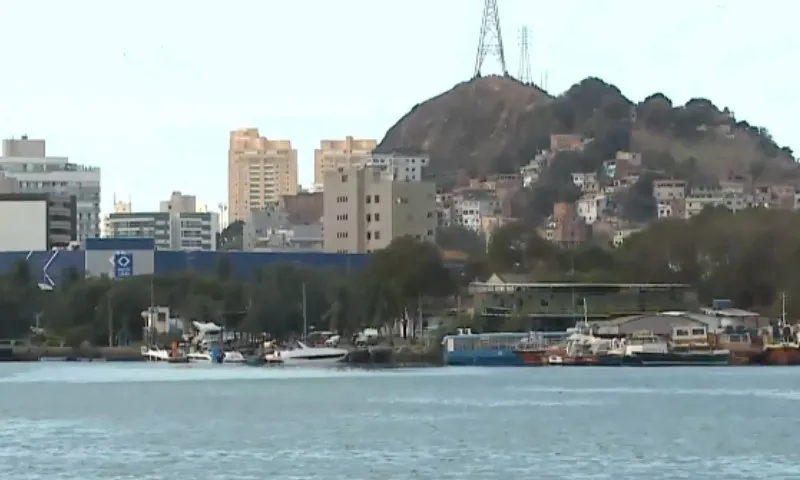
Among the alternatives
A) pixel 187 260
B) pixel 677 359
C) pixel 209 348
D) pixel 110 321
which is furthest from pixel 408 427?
pixel 187 260

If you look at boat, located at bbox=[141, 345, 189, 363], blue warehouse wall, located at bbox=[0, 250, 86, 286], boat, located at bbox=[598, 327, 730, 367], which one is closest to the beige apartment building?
blue warehouse wall, located at bbox=[0, 250, 86, 286]

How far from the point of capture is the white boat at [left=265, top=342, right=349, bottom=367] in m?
108

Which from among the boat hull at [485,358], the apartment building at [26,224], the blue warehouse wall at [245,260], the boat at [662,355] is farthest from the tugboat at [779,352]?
the apartment building at [26,224]

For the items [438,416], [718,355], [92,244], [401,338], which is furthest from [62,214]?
[438,416]

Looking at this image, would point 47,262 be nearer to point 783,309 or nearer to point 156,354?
point 156,354

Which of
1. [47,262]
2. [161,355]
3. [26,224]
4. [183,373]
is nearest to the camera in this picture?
[183,373]

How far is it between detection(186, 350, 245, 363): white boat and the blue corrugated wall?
1368 inches

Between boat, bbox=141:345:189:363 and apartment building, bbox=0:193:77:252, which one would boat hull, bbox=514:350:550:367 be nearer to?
boat, bbox=141:345:189:363

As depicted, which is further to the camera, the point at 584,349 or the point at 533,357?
the point at 533,357

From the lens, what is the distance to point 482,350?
346ft

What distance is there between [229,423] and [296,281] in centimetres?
6901

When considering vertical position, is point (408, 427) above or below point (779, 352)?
below

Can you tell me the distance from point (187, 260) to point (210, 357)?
42308 millimetres

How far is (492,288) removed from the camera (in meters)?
128
